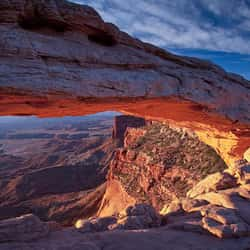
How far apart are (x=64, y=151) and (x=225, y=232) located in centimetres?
7604

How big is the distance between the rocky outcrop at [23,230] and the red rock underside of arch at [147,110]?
3.37 meters

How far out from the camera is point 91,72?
802 centimetres

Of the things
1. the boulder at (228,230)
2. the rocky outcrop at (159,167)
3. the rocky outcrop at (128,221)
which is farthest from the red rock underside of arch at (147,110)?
the rocky outcrop at (159,167)

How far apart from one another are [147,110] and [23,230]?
22.4ft

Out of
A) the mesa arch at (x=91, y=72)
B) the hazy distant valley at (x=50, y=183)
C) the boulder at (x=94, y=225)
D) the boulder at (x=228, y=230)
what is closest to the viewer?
the mesa arch at (x=91, y=72)

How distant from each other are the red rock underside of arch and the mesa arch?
38 millimetres

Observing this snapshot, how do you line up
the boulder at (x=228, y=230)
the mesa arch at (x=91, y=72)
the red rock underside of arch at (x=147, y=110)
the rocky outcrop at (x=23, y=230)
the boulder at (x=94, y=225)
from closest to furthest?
1. the mesa arch at (x=91, y=72)
2. the rocky outcrop at (x=23, y=230)
3. the boulder at (x=228, y=230)
4. the red rock underside of arch at (x=147, y=110)
5. the boulder at (x=94, y=225)

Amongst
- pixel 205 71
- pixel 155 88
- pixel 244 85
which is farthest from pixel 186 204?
pixel 244 85

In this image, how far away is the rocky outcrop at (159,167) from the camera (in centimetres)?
2423

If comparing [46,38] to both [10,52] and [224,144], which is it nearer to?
[10,52]

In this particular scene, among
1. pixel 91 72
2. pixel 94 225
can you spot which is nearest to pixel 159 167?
pixel 94 225

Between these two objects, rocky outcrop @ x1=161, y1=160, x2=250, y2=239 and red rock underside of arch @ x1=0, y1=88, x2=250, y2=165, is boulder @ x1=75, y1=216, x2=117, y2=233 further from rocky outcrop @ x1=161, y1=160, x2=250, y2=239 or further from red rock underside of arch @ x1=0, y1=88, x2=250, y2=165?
red rock underside of arch @ x1=0, y1=88, x2=250, y2=165

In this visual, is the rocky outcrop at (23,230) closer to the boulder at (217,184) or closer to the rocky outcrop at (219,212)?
the rocky outcrop at (219,212)

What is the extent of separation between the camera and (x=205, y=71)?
35.9 ft
